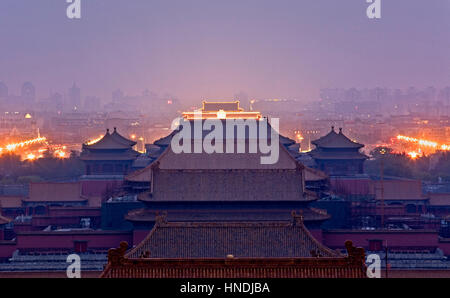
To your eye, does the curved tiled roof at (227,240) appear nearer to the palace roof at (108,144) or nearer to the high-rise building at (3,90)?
the palace roof at (108,144)

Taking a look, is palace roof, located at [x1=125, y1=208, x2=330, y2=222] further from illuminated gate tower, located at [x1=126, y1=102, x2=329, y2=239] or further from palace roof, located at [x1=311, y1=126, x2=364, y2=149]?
palace roof, located at [x1=311, y1=126, x2=364, y2=149]

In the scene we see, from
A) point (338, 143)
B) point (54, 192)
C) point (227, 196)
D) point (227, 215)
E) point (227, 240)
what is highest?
point (338, 143)

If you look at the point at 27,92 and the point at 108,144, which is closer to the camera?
the point at 108,144

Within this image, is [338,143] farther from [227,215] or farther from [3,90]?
[3,90]

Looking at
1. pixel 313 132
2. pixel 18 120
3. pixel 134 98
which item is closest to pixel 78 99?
pixel 134 98

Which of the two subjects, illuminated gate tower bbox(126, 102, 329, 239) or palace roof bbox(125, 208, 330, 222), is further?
illuminated gate tower bbox(126, 102, 329, 239)

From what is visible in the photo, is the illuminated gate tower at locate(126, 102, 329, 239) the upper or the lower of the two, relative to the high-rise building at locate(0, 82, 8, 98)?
lower

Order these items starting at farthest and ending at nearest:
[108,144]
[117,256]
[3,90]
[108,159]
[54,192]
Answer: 1. [3,90]
2. [108,144]
3. [108,159]
4. [54,192]
5. [117,256]

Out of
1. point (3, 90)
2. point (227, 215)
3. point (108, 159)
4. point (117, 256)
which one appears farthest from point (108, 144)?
point (3, 90)

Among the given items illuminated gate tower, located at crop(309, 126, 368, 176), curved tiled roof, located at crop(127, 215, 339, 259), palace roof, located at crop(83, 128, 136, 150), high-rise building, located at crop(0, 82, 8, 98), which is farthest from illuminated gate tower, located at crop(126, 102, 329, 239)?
high-rise building, located at crop(0, 82, 8, 98)

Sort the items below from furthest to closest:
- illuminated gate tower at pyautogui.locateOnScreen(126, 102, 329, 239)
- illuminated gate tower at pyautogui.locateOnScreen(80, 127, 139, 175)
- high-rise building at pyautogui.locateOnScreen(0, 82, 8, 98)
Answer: high-rise building at pyautogui.locateOnScreen(0, 82, 8, 98) → illuminated gate tower at pyautogui.locateOnScreen(80, 127, 139, 175) → illuminated gate tower at pyautogui.locateOnScreen(126, 102, 329, 239)

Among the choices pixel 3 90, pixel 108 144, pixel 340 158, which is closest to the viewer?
pixel 340 158

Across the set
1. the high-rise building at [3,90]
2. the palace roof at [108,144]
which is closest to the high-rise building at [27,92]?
the high-rise building at [3,90]
